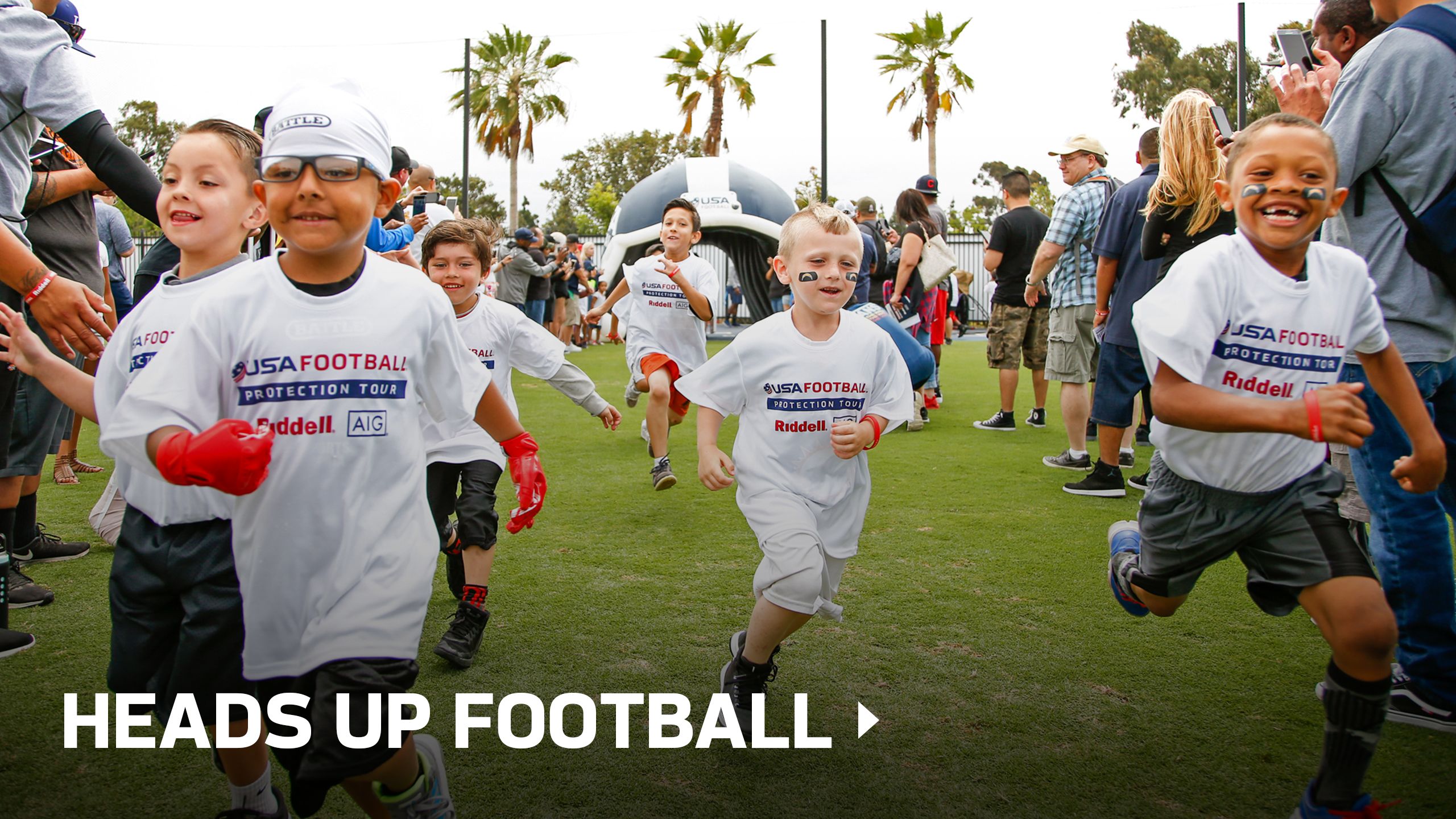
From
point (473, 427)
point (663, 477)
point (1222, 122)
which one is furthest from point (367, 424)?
point (663, 477)

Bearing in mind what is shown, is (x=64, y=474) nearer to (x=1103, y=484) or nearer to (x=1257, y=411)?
(x=1103, y=484)

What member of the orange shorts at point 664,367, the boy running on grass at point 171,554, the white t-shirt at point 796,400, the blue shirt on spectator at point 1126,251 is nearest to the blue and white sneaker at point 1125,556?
the white t-shirt at point 796,400

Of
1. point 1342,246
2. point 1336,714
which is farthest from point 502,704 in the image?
point 1342,246

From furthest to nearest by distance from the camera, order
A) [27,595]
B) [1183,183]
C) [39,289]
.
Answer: [1183,183] < [27,595] < [39,289]

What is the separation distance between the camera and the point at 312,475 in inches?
86.2

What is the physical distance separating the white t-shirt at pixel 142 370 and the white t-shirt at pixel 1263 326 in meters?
2.32

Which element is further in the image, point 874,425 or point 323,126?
point 874,425

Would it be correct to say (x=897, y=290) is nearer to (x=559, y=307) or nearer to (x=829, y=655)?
(x=829, y=655)

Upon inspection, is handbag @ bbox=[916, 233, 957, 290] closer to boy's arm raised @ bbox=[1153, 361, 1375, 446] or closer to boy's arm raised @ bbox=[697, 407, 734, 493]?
boy's arm raised @ bbox=[697, 407, 734, 493]

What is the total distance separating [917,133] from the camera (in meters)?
31.9

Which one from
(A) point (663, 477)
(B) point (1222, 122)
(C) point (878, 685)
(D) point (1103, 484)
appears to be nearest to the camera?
(C) point (878, 685)

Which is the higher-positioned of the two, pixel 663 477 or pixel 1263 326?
pixel 1263 326

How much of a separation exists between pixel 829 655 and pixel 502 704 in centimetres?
123

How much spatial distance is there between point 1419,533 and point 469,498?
325 cm
